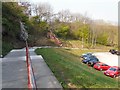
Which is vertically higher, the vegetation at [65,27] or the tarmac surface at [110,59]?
the vegetation at [65,27]

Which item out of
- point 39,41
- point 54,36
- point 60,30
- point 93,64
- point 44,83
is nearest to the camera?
point 44,83

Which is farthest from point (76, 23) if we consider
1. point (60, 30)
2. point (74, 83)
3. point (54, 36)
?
point (74, 83)

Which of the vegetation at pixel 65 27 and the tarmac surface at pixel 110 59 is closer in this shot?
the tarmac surface at pixel 110 59

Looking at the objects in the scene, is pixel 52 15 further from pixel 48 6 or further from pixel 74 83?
pixel 74 83

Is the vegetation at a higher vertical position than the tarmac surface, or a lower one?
higher

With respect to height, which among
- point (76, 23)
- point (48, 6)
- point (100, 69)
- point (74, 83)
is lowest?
point (100, 69)

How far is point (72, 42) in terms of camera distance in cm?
5766

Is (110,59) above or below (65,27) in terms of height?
below

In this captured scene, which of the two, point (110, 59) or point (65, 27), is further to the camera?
point (65, 27)

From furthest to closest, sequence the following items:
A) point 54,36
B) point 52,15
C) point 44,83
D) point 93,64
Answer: point 52,15 → point 54,36 → point 93,64 → point 44,83

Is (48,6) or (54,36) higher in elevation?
(48,6)

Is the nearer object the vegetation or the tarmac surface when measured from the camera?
the tarmac surface

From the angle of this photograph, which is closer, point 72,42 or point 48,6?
point 72,42

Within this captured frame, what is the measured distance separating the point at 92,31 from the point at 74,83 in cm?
4832
